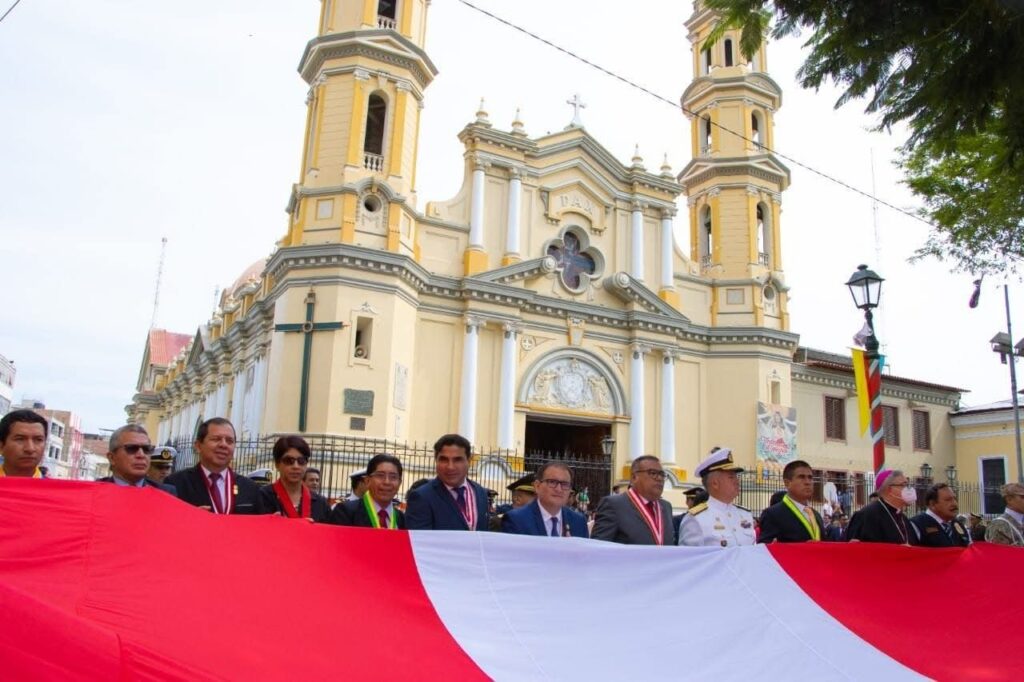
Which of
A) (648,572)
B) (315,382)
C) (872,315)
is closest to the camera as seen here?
(648,572)

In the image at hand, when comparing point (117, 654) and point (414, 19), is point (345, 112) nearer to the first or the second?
point (414, 19)

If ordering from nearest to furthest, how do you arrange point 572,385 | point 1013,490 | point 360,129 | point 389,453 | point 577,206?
point 1013,490 → point 389,453 → point 360,129 → point 572,385 → point 577,206

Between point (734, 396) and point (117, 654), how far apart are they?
2750cm

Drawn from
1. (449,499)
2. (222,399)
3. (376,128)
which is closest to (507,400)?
(376,128)

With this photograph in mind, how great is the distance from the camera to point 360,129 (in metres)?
24.5

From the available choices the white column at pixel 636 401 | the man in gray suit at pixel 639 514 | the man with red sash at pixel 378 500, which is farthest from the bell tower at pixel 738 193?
the man with red sash at pixel 378 500

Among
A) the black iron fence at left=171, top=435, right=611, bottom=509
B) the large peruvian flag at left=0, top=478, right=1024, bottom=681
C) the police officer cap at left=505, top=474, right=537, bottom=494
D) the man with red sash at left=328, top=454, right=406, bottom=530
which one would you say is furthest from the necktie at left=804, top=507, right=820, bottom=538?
the black iron fence at left=171, top=435, right=611, bottom=509

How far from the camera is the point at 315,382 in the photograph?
22672 mm

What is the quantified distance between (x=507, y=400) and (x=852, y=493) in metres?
15.3

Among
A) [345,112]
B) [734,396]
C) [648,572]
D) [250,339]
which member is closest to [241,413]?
[250,339]

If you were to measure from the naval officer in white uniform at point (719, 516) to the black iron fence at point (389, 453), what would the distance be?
13.4 meters

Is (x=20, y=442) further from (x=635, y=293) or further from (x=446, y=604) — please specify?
(x=635, y=293)

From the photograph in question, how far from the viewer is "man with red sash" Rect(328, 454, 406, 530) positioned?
6.97 metres

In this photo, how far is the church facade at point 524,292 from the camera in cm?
2344
